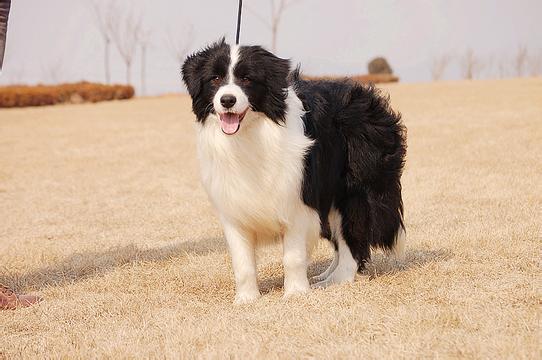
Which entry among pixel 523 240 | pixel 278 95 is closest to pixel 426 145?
pixel 523 240

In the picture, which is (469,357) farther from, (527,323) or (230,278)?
(230,278)

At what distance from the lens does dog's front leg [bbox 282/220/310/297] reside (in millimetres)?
4875

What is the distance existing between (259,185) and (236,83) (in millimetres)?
682

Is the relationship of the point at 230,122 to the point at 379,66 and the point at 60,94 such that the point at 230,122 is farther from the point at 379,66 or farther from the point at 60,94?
the point at 379,66

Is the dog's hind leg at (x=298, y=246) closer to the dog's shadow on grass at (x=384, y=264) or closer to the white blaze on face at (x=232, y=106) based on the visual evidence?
the dog's shadow on grass at (x=384, y=264)

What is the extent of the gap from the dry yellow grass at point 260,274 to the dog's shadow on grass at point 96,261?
0.03m

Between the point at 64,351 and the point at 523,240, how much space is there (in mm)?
3911

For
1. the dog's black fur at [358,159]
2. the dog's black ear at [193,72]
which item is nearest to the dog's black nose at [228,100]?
the dog's black ear at [193,72]

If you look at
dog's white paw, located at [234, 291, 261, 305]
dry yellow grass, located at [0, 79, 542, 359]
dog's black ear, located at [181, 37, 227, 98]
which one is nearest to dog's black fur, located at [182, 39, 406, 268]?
dog's black ear, located at [181, 37, 227, 98]

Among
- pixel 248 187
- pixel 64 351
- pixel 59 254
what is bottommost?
pixel 59 254

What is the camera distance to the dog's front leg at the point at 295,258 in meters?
4.88

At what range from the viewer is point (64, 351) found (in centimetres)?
400

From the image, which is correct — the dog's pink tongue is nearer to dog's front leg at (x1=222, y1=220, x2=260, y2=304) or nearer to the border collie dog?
the border collie dog

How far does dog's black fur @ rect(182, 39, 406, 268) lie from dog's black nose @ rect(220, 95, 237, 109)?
→ 0.26 m
